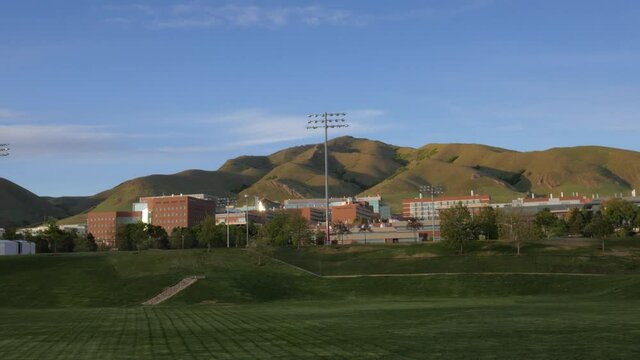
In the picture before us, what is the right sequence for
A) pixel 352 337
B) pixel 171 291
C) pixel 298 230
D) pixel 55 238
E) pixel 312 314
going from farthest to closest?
1. pixel 55 238
2. pixel 298 230
3. pixel 171 291
4. pixel 312 314
5. pixel 352 337

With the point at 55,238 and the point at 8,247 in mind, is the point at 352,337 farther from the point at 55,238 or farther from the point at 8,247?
the point at 55,238

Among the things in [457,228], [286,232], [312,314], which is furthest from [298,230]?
[312,314]

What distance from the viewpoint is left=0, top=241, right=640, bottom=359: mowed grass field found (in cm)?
2655

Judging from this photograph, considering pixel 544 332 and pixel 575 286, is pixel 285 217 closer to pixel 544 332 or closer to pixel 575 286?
pixel 575 286

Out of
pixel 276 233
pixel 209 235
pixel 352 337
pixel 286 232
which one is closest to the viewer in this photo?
pixel 352 337

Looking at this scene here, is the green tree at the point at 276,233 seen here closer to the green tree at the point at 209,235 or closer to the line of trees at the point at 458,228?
the line of trees at the point at 458,228

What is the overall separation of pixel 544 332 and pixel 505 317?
884 centimetres

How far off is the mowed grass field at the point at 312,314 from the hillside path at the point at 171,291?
4.53 ft

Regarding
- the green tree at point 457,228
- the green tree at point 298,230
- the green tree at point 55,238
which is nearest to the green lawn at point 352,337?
the green tree at point 457,228

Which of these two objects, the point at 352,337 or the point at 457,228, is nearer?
the point at 352,337

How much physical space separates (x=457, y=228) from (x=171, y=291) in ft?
168

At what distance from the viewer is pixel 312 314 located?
47344 mm

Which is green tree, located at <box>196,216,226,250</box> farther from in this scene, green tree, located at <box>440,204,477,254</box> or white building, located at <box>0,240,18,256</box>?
green tree, located at <box>440,204,477,254</box>

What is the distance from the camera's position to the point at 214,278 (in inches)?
3516
